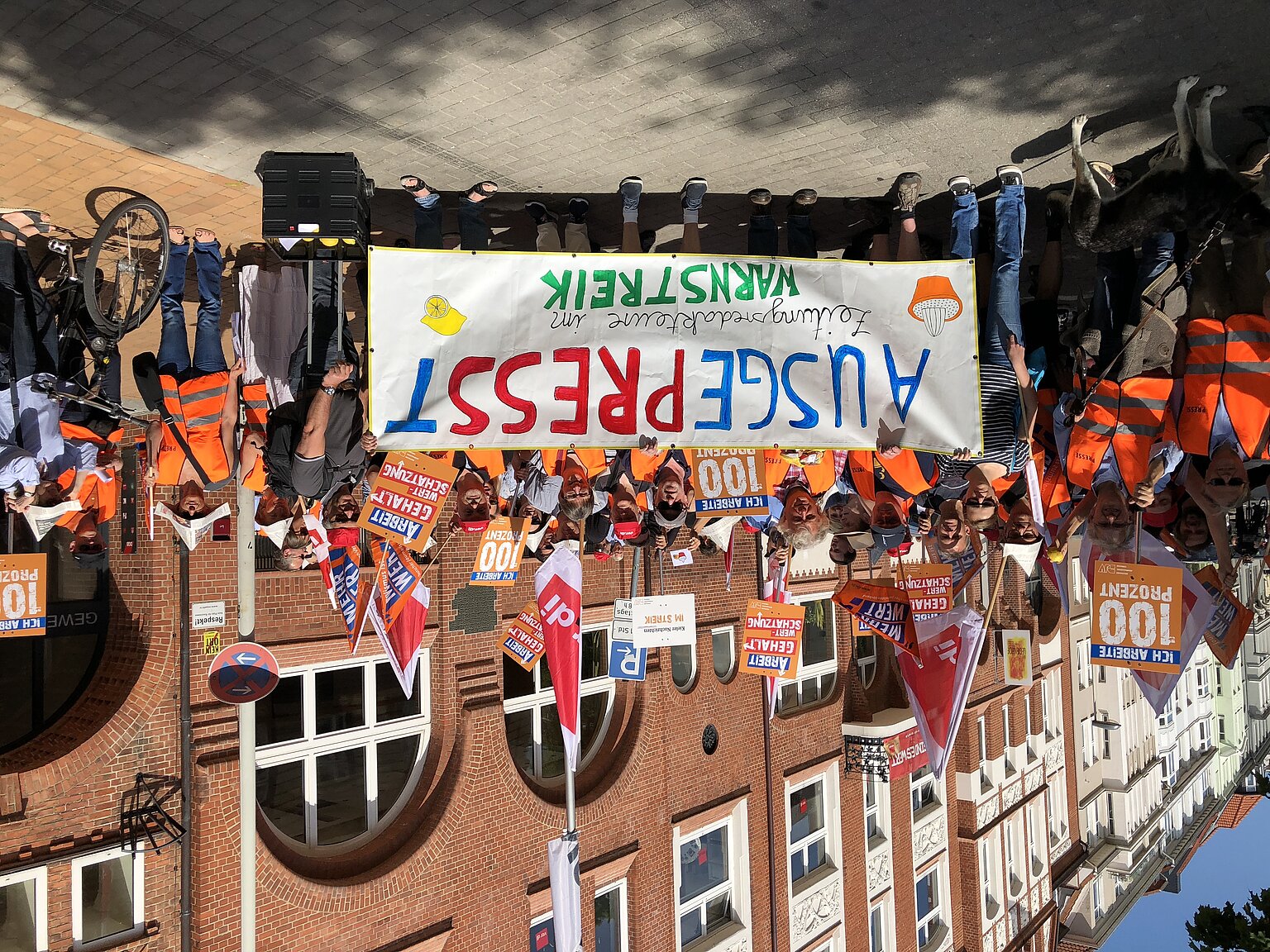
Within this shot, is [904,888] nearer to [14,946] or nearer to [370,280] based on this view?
[14,946]

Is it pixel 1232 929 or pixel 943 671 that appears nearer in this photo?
pixel 943 671

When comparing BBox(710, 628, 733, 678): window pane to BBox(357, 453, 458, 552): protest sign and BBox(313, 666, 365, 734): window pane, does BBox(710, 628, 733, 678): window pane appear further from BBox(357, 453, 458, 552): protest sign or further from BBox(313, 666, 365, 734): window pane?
BBox(357, 453, 458, 552): protest sign

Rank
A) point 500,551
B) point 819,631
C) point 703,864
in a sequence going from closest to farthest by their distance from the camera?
point 500,551 < point 703,864 < point 819,631

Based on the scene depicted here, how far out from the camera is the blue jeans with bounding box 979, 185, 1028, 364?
6.28m

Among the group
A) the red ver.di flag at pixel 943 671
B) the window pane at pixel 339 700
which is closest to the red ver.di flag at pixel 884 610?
the red ver.di flag at pixel 943 671

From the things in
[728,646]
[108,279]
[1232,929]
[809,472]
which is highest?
[108,279]

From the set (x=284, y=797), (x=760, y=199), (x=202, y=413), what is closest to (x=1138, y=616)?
(x=760, y=199)

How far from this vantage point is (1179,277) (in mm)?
5992

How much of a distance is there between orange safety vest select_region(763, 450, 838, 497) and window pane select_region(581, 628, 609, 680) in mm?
6529

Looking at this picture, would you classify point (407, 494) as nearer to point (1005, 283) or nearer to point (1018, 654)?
point (1005, 283)

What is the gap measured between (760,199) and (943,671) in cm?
504

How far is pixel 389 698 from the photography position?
10.9 metres

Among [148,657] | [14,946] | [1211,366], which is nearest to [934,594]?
[1211,366]

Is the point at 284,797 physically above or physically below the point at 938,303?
below
